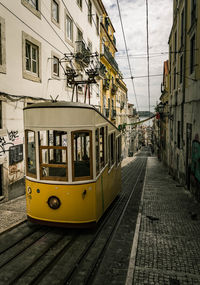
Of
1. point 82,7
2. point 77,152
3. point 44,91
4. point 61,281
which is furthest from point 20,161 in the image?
point 82,7

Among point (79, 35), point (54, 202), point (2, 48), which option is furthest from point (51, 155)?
point (79, 35)

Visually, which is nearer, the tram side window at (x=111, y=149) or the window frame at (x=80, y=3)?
the tram side window at (x=111, y=149)

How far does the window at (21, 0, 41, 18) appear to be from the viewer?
10745mm

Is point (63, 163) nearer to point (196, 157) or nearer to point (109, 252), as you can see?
point (109, 252)

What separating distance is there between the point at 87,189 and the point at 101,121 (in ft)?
6.52

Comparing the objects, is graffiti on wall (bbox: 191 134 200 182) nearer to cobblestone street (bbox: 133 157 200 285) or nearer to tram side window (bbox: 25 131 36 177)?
cobblestone street (bbox: 133 157 200 285)

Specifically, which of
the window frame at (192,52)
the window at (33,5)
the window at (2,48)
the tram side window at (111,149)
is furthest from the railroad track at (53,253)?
the window at (33,5)

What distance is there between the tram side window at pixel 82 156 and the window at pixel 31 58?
633 centimetres

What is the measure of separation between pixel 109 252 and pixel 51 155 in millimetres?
2826

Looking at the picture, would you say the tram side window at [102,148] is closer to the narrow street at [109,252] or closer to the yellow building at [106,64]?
the narrow street at [109,252]

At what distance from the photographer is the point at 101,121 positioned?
663 centimetres

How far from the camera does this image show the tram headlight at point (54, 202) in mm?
5746

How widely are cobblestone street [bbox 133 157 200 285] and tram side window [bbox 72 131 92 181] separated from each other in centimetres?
220

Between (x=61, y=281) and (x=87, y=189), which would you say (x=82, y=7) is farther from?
(x=61, y=281)
